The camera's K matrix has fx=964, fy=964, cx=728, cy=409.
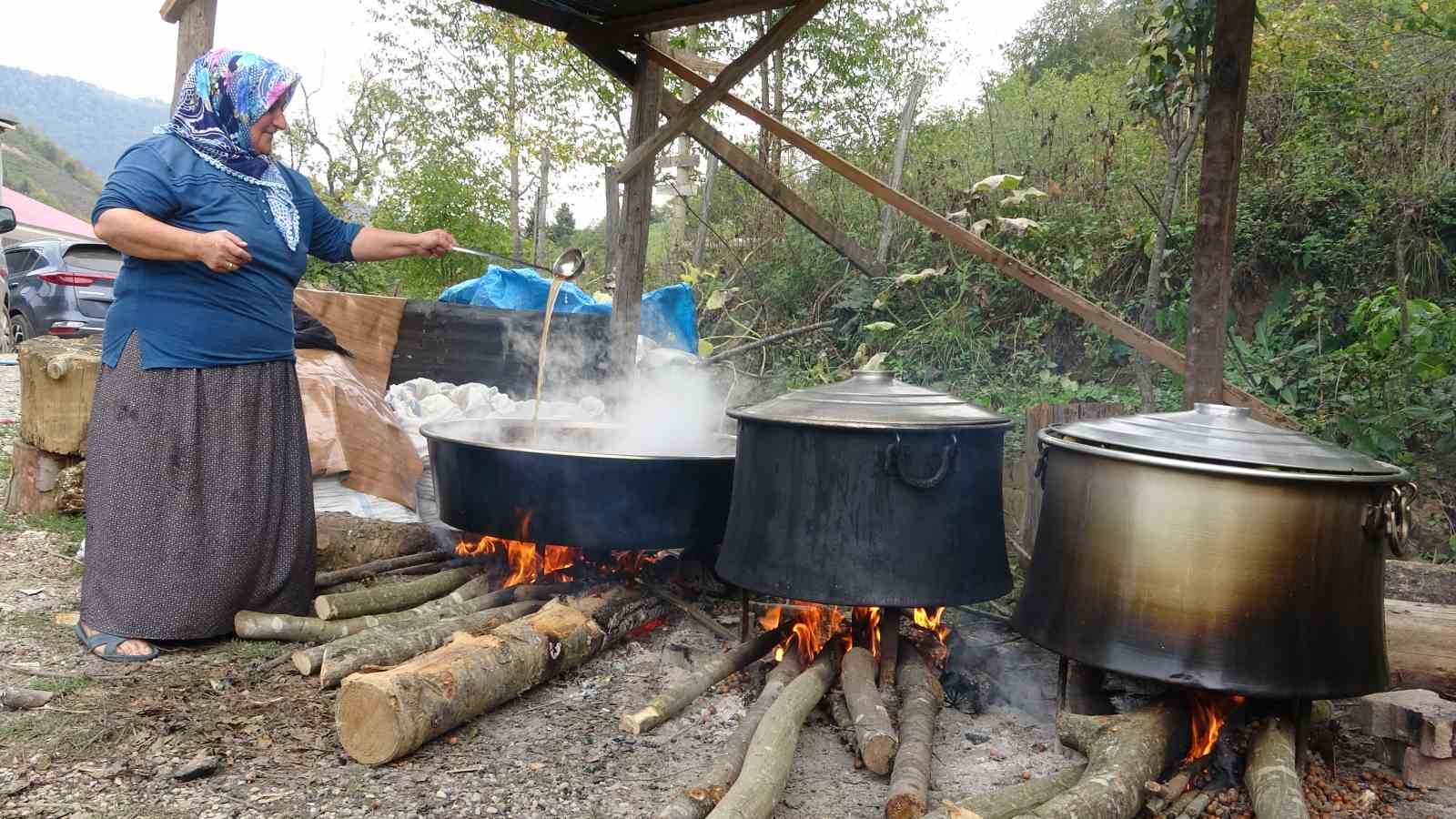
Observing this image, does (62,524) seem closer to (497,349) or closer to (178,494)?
(178,494)

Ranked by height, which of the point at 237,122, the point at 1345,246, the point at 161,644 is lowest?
the point at 161,644

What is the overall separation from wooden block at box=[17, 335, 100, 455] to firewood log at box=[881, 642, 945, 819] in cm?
428

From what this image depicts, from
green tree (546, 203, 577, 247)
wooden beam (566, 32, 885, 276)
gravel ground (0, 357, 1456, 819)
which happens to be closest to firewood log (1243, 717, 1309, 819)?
A: gravel ground (0, 357, 1456, 819)

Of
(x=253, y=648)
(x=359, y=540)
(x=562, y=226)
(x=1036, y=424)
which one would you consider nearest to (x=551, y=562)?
(x=359, y=540)

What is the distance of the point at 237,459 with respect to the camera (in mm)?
3506

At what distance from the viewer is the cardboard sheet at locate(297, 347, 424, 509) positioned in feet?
16.7

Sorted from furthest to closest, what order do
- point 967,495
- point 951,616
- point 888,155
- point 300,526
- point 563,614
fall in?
point 888,155 → point 951,616 → point 300,526 → point 563,614 → point 967,495

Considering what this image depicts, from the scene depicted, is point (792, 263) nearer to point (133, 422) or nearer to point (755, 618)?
point (755, 618)

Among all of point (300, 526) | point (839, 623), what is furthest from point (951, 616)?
point (300, 526)

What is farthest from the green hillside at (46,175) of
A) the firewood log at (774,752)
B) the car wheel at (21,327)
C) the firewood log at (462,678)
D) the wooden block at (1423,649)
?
the wooden block at (1423,649)

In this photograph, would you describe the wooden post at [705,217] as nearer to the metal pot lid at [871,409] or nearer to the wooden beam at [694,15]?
the wooden beam at [694,15]

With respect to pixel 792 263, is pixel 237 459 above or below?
below

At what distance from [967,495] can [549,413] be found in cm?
321

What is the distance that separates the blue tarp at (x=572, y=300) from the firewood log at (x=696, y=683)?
13.8 feet
